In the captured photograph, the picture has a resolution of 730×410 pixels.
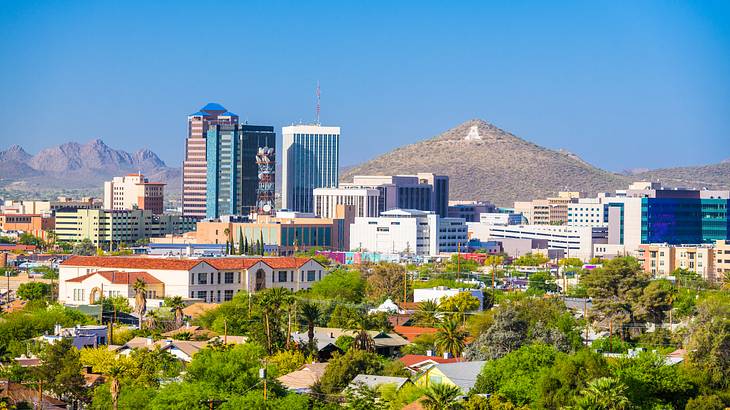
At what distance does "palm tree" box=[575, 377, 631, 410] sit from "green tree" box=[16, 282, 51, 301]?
63762 millimetres

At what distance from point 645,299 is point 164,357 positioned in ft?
114

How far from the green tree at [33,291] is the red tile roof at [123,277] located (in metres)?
3.96

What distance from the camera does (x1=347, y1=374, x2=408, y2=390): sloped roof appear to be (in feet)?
183

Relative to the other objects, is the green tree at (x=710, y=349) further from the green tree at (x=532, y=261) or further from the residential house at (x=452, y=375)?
the green tree at (x=532, y=261)

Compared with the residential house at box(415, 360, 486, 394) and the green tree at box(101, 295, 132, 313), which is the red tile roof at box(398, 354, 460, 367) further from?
the green tree at box(101, 295, 132, 313)

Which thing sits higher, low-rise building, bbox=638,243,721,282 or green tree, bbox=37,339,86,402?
low-rise building, bbox=638,243,721,282

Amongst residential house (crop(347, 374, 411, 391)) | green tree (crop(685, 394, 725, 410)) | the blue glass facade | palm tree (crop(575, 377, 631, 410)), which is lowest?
green tree (crop(685, 394, 725, 410))

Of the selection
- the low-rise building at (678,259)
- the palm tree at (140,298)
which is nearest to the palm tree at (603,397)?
the palm tree at (140,298)

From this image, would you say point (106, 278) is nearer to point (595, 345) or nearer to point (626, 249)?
point (595, 345)

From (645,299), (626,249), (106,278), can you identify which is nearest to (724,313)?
(645,299)

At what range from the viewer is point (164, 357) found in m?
61.6

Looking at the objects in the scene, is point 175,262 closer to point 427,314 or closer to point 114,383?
point 427,314

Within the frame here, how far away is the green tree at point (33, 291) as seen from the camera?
107000mm

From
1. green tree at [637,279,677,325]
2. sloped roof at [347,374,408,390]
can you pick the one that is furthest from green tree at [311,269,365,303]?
sloped roof at [347,374,408,390]
